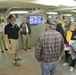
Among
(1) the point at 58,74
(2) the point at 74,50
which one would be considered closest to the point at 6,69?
(1) the point at 58,74

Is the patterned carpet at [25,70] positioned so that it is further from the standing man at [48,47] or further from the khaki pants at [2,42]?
the khaki pants at [2,42]

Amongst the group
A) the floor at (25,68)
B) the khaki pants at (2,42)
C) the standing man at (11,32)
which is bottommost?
the floor at (25,68)

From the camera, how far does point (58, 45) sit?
2566 millimetres

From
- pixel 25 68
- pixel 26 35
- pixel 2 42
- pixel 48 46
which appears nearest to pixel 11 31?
pixel 25 68

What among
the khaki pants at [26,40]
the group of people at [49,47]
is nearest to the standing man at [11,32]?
the group of people at [49,47]

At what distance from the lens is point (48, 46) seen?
2.48 metres

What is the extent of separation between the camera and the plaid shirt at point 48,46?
2451mm

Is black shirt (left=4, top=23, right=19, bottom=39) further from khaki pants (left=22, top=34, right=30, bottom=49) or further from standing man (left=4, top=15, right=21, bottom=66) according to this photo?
khaki pants (left=22, top=34, right=30, bottom=49)

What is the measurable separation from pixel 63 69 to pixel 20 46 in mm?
2801

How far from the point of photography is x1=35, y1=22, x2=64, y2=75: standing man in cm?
246

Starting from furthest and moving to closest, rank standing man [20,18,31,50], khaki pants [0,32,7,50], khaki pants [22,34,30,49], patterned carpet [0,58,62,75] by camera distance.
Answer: khaki pants [22,34,30,49]
standing man [20,18,31,50]
khaki pants [0,32,7,50]
patterned carpet [0,58,62,75]

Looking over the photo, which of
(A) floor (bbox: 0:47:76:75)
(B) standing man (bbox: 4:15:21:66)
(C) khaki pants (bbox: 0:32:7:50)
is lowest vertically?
(A) floor (bbox: 0:47:76:75)

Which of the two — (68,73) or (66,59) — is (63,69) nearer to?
(68,73)

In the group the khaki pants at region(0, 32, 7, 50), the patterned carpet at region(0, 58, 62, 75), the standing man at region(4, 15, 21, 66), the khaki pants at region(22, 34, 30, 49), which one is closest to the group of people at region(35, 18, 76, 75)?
the patterned carpet at region(0, 58, 62, 75)
